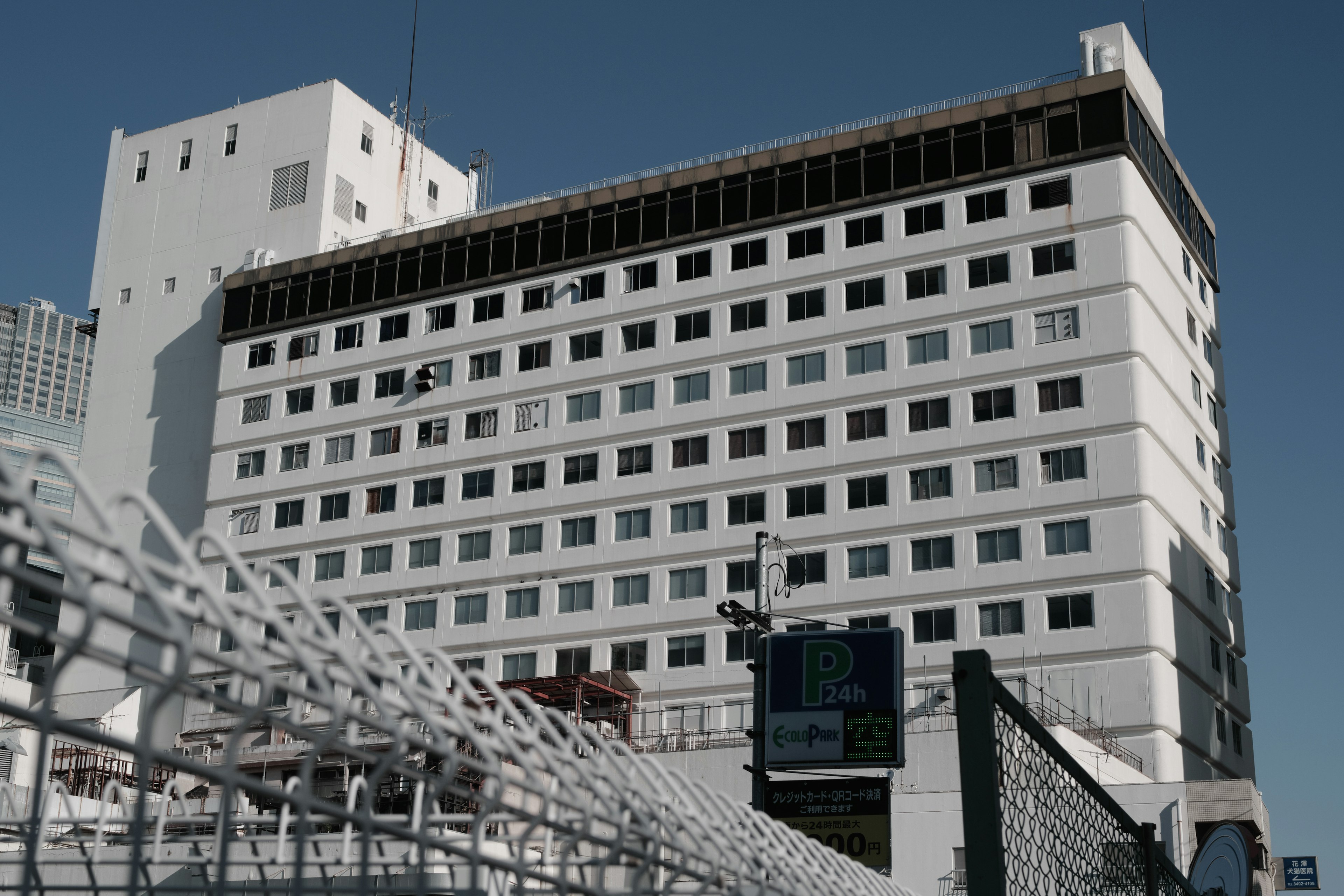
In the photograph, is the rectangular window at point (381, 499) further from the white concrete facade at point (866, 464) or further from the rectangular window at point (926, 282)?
the rectangular window at point (926, 282)

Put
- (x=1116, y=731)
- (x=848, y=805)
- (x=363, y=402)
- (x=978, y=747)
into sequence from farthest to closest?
(x=363, y=402)
(x=1116, y=731)
(x=848, y=805)
(x=978, y=747)

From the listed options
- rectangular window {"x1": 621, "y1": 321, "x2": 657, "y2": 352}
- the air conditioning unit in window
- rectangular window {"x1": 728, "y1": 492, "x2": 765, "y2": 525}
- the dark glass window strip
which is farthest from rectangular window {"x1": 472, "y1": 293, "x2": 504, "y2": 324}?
rectangular window {"x1": 728, "y1": 492, "x2": 765, "y2": 525}

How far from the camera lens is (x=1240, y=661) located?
70.4 m

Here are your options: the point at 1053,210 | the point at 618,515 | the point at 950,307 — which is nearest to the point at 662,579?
the point at 618,515

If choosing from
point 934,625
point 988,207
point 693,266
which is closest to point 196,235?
point 693,266

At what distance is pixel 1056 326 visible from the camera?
63906 millimetres

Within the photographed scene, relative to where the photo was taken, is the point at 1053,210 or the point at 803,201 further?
the point at 803,201

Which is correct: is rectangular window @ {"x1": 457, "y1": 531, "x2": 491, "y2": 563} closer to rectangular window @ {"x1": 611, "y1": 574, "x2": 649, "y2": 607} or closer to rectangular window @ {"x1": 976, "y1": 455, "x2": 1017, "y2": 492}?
rectangular window @ {"x1": 611, "y1": 574, "x2": 649, "y2": 607}

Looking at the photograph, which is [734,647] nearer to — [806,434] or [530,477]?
[806,434]

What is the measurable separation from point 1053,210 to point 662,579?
23.7 m

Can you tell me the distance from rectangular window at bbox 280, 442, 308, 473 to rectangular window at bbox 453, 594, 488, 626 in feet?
40.7

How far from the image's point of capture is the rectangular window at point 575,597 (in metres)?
68.7

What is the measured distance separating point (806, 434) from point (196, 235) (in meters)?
40.4

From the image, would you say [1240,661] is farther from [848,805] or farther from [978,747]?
[978,747]
